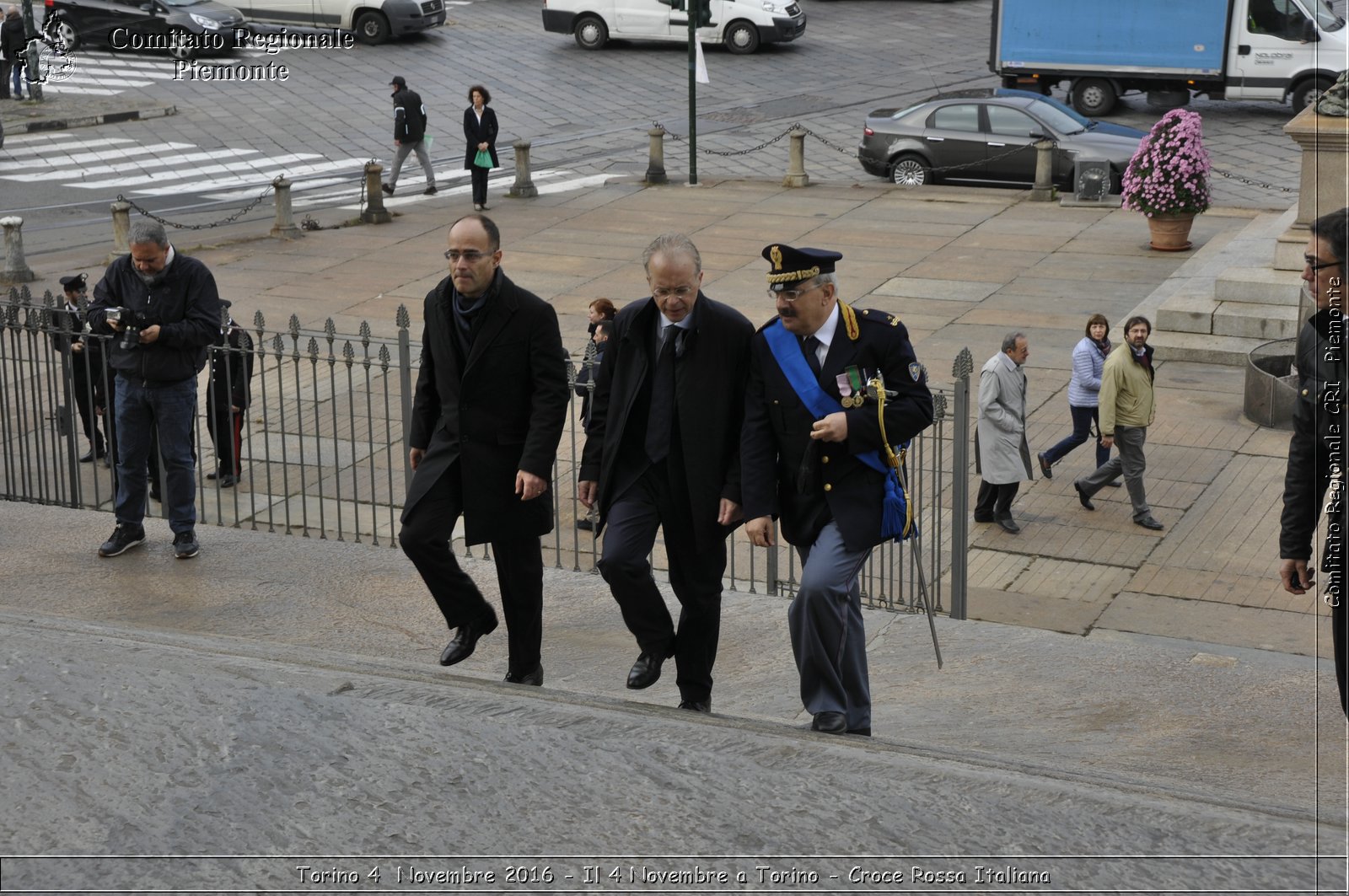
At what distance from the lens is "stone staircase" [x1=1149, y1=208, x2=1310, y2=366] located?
13.6 m

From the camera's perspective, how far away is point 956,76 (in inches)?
1238

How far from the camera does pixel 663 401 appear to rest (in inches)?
213

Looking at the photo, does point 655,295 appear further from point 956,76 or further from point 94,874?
point 956,76

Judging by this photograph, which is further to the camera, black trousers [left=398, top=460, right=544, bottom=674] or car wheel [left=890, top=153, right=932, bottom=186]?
car wheel [left=890, top=153, right=932, bottom=186]

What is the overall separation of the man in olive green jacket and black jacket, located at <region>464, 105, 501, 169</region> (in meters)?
11.8

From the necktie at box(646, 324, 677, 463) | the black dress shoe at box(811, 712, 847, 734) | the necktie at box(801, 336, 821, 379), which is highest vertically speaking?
the necktie at box(801, 336, 821, 379)

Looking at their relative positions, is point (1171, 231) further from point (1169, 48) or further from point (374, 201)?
point (1169, 48)

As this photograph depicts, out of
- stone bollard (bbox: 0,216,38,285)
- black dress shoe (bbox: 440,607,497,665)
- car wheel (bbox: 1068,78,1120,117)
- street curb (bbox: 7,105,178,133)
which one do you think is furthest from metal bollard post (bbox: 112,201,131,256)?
car wheel (bbox: 1068,78,1120,117)

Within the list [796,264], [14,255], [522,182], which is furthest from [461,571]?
[522,182]

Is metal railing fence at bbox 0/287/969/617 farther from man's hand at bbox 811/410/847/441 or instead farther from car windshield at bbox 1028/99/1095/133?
car windshield at bbox 1028/99/1095/133

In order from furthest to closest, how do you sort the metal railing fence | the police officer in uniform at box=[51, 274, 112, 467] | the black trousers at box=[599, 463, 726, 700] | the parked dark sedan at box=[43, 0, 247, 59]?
the parked dark sedan at box=[43, 0, 247, 59]
the police officer in uniform at box=[51, 274, 112, 467]
the metal railing fence
the black trousers at box=[599, 463, 726, 700]

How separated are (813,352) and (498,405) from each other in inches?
48.4

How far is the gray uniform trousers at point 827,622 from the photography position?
5.16 m

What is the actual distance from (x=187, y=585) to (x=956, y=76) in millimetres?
26175
